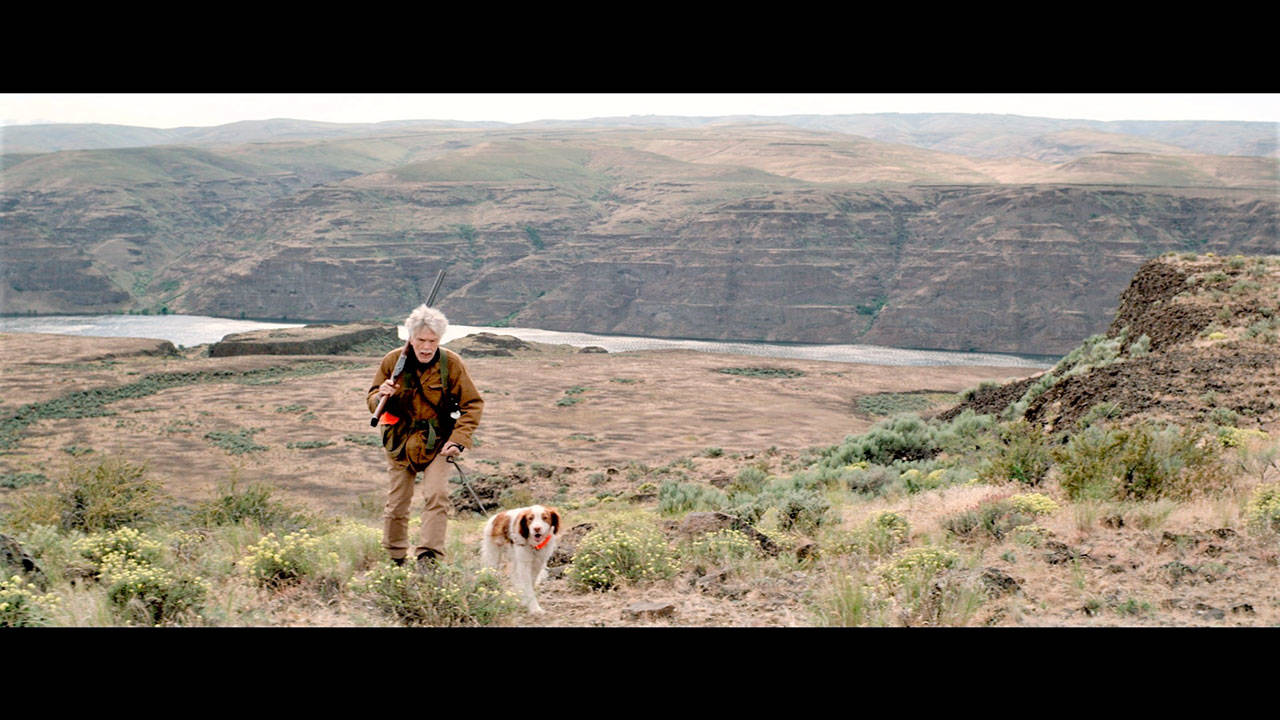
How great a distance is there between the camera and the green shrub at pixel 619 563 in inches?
269

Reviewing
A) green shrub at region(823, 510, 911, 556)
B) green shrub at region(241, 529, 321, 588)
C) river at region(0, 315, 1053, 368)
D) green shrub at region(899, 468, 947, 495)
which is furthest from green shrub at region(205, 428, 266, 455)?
river at region(0, 315, 1053, 368)

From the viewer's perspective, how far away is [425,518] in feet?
20.4

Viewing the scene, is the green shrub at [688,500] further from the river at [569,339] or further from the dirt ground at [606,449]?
the river at [569,339]

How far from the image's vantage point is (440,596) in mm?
5500

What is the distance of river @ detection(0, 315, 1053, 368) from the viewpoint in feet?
368

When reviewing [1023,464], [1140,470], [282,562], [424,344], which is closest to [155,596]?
[282,562]

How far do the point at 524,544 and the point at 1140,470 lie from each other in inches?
212

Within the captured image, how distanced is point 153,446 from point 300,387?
20.2 metres

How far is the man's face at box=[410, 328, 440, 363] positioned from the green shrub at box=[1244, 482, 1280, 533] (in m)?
5.78

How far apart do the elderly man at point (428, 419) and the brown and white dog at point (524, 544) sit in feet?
1.21

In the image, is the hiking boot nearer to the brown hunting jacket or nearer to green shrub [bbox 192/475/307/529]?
the brown hunting jacket

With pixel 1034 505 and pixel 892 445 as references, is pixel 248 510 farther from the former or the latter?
pixel 892 445
